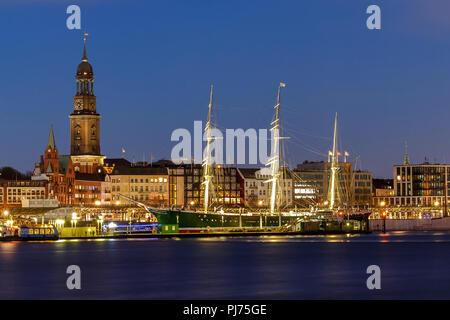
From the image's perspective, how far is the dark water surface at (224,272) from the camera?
57.1m

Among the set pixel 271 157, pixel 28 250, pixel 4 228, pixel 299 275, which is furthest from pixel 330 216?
pixel 299 275

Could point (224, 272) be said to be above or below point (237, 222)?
below

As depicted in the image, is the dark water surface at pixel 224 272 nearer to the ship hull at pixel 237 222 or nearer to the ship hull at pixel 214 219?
the ship hull at pixel 237 222

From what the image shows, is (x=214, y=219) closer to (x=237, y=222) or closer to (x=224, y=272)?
(x=237, y=222)

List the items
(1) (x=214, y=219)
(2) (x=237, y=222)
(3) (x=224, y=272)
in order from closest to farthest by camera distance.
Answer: (3) (x=224, y=272), (1) (x=214, y=219), (2) (x=237, y=222)

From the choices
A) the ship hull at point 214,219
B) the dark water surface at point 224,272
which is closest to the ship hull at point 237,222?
the ship hull at point 214,219

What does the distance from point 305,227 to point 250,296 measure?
102m

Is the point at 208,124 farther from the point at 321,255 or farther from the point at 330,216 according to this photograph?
the point at 321,255

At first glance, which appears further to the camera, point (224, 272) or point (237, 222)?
point (237, 222)

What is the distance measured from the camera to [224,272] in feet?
235


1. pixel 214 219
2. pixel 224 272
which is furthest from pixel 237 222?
pixel 224 272

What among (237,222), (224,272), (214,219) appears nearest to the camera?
(224,272)

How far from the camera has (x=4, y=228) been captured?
13662cm

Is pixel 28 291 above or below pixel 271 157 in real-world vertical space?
below
